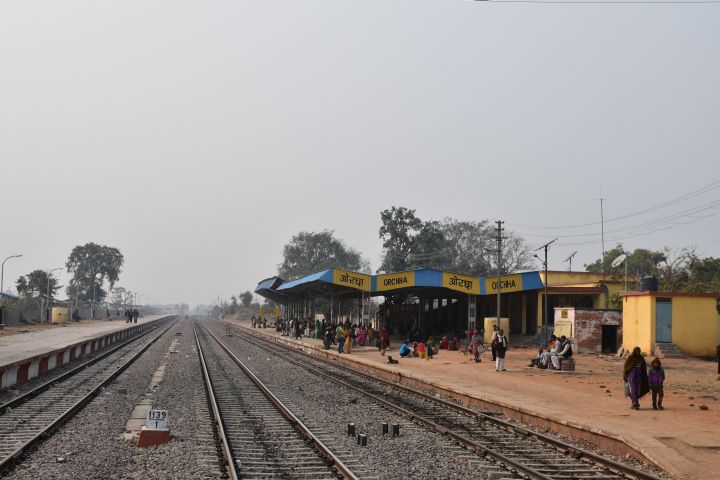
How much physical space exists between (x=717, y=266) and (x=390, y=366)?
157ft

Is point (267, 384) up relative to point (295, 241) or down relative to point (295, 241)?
down

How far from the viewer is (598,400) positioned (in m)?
16.0

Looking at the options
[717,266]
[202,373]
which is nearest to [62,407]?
[202,373]

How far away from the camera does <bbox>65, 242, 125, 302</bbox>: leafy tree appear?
147 m

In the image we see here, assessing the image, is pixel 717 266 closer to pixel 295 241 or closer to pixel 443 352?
pixel 443 352

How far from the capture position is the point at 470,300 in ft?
127

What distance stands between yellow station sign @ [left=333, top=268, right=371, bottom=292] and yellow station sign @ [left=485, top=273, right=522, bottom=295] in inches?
256

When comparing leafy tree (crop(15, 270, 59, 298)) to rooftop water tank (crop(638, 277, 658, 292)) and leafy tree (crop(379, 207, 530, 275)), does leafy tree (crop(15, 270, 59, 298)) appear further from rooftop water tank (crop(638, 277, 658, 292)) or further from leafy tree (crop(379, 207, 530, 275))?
rooftop water tank (crop(638, 277, 658, 292))

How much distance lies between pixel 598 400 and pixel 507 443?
5.64 metres

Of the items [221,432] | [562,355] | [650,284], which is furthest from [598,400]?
[650,284]

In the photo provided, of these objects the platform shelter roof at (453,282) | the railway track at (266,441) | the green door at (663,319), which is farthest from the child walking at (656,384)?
the platform shelter roof at (453,282)

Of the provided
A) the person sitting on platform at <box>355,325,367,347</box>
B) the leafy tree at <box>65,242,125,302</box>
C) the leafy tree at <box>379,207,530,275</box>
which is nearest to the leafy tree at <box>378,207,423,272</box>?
the leafy tree at <box>379,207,530,275</box>

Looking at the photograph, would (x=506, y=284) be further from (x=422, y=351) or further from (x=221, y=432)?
(x=221, y=432)

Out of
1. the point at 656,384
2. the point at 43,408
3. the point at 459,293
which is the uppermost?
the point at 459,293
